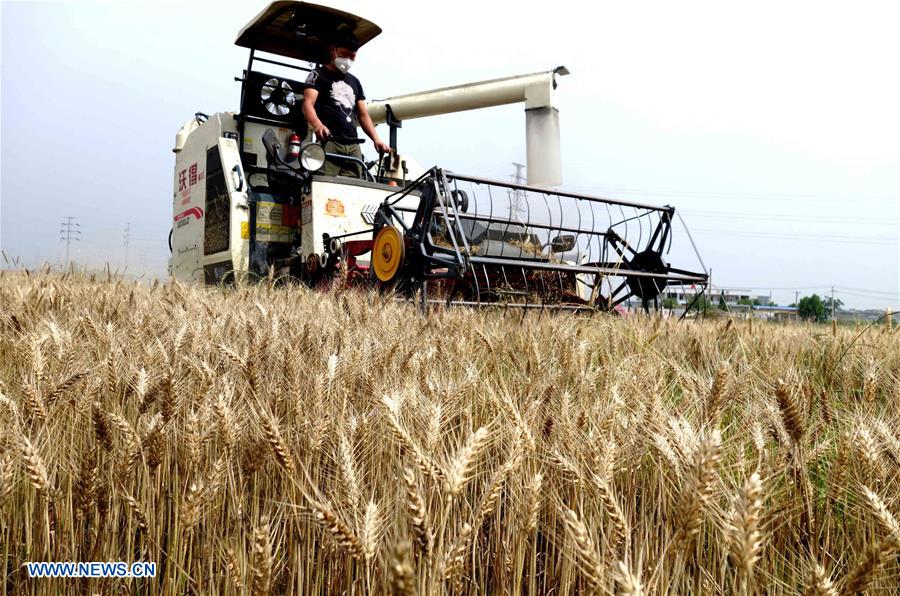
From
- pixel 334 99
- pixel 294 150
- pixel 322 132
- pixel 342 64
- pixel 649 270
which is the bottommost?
pixel 649 270

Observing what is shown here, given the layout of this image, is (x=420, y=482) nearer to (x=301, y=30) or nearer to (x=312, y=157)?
(x=312, y=157)

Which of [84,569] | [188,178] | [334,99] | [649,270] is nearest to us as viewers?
[84,569]

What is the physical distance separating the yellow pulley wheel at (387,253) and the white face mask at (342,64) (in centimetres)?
281

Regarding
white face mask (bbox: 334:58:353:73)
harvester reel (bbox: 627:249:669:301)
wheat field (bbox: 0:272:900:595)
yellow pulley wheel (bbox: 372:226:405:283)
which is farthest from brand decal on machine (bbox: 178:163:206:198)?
wheat field (bbox: 0:272:900:595)

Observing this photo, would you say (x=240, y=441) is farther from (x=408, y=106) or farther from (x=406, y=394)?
(x=408, y=106)

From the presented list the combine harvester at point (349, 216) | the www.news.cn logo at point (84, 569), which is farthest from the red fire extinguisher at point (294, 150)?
the www.news.cn logo at point (84, 569)

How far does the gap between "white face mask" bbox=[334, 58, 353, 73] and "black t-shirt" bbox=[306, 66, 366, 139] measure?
2.5 inches

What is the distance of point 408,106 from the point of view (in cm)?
957

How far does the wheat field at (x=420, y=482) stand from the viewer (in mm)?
805

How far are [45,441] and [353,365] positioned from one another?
66 centimetres

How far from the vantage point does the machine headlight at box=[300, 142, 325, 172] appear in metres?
6.16

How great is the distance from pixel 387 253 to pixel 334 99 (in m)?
2.88

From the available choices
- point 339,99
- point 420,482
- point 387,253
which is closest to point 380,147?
point 339,99

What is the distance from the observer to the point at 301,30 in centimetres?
700
